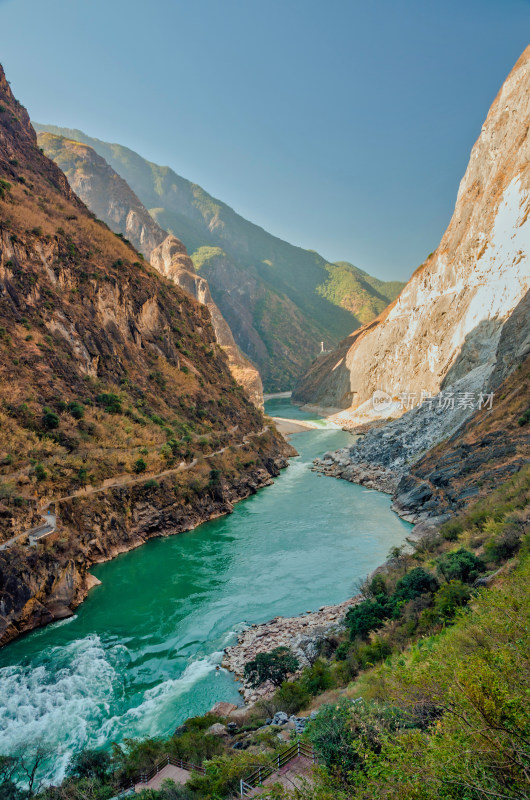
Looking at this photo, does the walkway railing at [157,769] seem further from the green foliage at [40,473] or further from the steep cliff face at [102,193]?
the steep cliff face at [102,193]

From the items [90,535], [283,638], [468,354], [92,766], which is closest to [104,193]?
[468,354]

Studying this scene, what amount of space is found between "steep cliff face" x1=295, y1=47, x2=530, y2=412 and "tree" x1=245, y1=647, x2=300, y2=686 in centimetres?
3772

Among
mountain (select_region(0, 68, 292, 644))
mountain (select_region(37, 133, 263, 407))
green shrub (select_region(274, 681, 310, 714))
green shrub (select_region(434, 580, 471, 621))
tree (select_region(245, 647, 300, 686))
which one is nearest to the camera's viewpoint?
green shrub (select_region(274, 681, 310, 714))

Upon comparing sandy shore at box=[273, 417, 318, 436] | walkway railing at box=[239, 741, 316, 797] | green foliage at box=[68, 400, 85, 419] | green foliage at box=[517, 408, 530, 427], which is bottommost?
sandy shore at box=[273, 417, 318, 436]

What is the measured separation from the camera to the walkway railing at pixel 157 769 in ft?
29.1

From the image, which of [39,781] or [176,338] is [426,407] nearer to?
[176,338]

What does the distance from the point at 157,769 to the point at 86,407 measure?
970 inches

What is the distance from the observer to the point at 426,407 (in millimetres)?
47531

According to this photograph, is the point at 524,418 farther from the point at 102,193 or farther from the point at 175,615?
the point at 102,193

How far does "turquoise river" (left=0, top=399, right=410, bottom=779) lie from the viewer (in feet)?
44.3

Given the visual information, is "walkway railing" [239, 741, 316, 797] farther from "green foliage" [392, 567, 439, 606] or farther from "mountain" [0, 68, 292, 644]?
"mountain" [0, 68, 292, 644]

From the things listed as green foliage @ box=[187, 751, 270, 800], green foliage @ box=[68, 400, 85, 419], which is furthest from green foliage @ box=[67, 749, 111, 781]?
green foliage @ box=[68, 400, 85, 419]

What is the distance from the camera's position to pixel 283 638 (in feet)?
54.4

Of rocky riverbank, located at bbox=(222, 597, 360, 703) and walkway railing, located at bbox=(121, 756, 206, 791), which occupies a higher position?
walkway railing, located at bbox=(121, 756, 206, 791)
